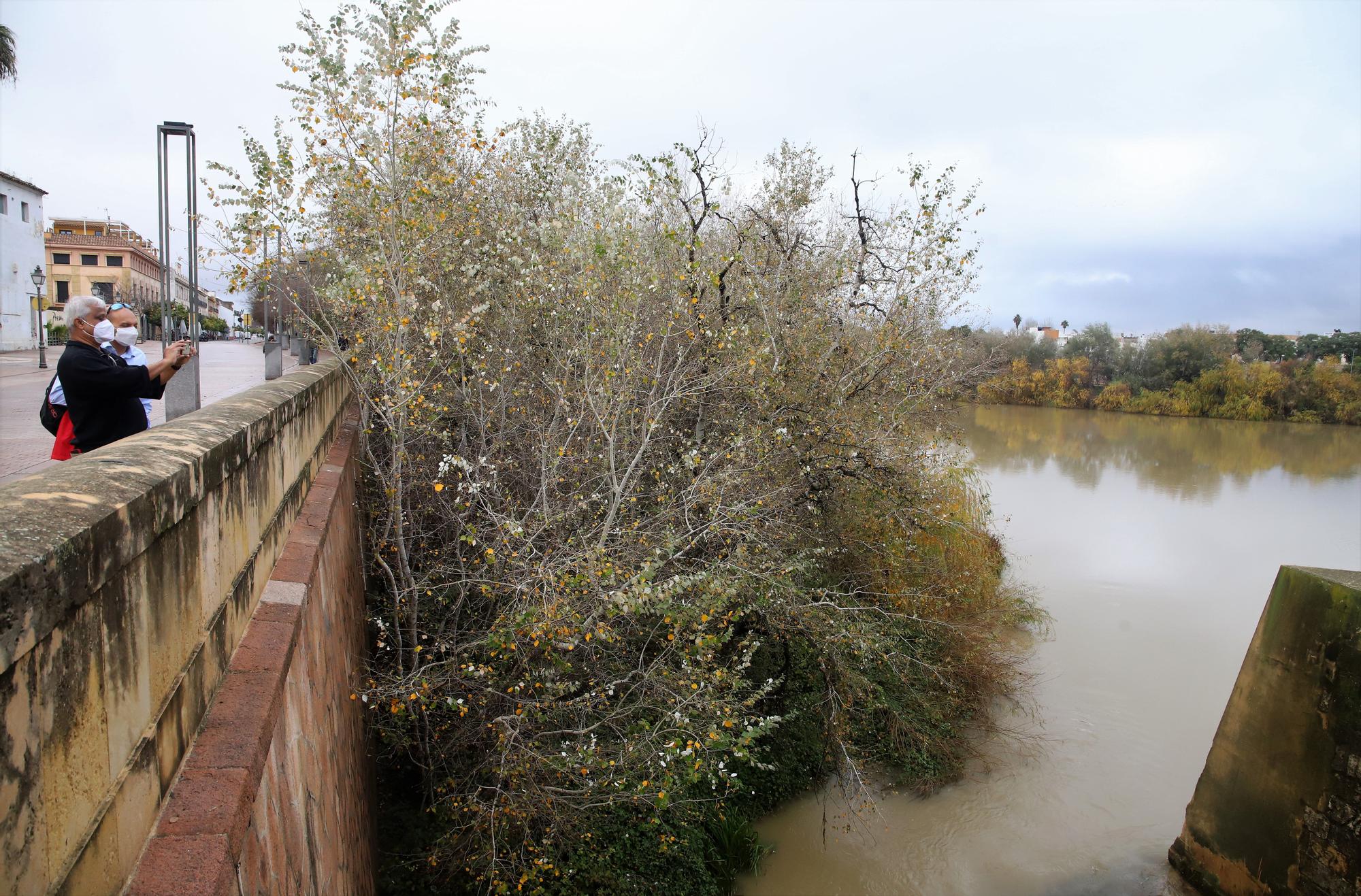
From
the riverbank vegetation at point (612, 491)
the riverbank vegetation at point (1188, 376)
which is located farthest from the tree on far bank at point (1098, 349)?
the riverbank vegetation at point (612, 491)

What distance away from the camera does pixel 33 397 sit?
10094 mm

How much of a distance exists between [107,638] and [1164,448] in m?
40.5

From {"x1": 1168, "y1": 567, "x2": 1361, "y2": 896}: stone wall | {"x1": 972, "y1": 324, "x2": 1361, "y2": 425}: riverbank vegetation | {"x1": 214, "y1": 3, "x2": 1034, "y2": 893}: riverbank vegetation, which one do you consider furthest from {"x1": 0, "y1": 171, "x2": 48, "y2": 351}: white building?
{"x1": 972, "y1": 324, "x2": 1361, "y2": 425}: riverbank vegetation

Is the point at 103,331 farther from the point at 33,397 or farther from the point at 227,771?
the point at 33,397

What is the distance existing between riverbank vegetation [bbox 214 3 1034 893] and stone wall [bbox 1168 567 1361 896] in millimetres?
2752

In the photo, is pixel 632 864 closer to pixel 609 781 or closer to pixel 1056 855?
pixel 609 781

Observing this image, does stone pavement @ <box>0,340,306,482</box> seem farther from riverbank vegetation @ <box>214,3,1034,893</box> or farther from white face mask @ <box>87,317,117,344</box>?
riverbank vegetation @ <box>214,3,1034,893</box>

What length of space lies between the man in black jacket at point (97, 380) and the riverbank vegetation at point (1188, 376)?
4113 centimetres

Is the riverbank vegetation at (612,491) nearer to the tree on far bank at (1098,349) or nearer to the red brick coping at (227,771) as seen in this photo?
the red brick coping at (227,771)

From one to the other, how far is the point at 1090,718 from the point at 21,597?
13190mm

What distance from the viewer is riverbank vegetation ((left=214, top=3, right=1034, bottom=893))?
19.4 ft

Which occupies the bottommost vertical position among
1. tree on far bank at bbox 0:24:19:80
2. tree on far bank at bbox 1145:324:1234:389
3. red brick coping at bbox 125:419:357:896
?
red brick coping at bbox 125:419:357:896

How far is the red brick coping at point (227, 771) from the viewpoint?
167 centimetres

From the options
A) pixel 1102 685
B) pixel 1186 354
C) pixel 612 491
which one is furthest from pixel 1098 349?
pixel 612 491
